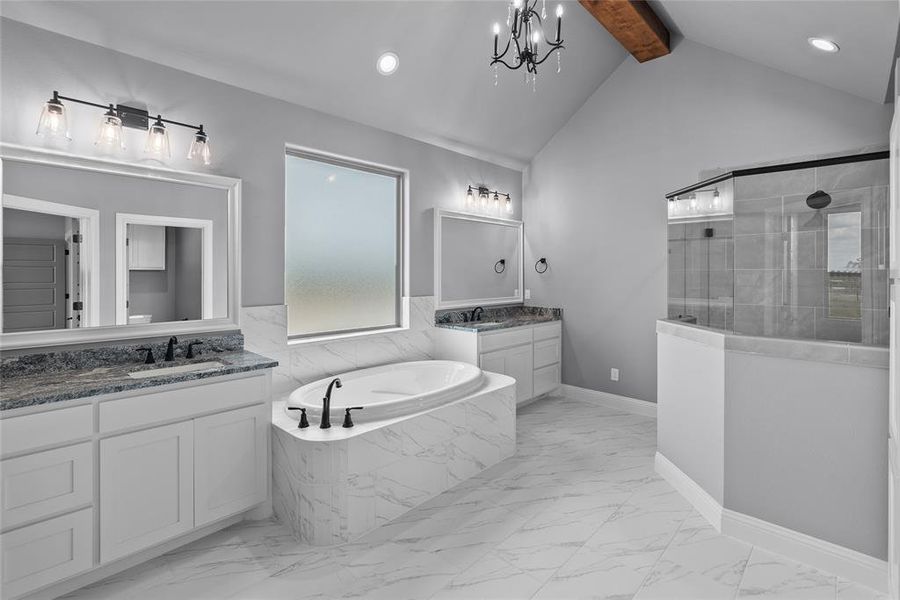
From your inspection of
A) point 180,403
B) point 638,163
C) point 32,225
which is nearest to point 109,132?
point 32,225

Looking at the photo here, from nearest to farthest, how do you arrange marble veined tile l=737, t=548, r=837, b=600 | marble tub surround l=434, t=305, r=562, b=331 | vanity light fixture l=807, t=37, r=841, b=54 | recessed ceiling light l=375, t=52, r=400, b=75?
1. marble veined tile l=737, t=548, r=837, b=600
2. vanity light fixture l=807, t=37, r=841, b=54
3. recessed ceiling light l=375, t=52, r=400, b=75
4. marble tub surround l=434, t=305, r=562, b=331

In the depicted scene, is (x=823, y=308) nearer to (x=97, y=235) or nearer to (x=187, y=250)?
(x=187, y=250)

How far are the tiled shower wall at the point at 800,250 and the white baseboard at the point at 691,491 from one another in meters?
0.94

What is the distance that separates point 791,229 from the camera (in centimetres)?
254

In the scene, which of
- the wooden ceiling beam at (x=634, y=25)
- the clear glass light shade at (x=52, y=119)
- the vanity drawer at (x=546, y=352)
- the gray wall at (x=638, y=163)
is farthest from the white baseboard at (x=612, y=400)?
the clear glass light shade at (x=52, y=119)

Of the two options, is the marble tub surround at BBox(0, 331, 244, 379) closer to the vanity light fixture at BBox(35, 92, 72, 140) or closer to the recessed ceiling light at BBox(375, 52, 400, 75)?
the vanity light fixture at BBox(35, 92, 72, 140)

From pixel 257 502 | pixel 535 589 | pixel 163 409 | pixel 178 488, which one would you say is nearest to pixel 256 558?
pixel 257 502

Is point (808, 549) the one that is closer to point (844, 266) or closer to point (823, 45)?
point (844, 266)

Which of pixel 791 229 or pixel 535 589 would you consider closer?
pixel 535 589

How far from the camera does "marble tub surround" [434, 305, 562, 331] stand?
421cm

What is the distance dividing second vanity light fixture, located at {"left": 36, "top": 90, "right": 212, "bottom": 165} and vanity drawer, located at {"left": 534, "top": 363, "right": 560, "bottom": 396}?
3382 millimetres

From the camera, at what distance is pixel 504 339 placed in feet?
13.9

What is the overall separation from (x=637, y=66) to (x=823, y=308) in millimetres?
2935

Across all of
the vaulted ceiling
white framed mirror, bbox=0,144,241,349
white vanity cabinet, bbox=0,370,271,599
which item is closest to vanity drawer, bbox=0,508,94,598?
white vanity cabinet, bbox=0,370,271,599
